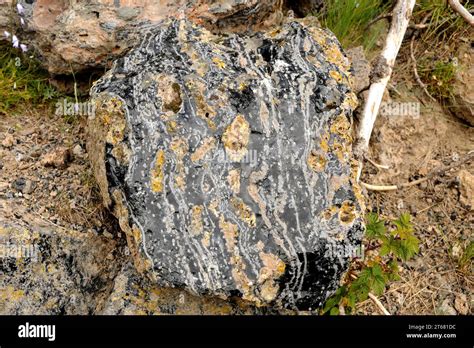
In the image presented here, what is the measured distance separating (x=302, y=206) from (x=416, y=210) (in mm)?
1262

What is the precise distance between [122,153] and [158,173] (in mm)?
206

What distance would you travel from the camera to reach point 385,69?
4.03m

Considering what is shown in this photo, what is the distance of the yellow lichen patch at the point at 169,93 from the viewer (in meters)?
3.10

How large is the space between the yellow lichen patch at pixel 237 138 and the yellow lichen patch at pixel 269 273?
49cm

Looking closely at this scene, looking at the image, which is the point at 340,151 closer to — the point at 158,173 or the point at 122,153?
the point at 158,173

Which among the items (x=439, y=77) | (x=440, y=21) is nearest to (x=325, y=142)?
(x=439, y=77)

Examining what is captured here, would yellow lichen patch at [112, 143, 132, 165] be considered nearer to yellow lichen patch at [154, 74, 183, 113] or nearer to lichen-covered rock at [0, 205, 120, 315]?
yellow lichen patch at [154, 74, 183, 113]

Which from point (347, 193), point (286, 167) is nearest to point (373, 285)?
point (347, 193)

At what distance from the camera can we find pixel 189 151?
3033mm

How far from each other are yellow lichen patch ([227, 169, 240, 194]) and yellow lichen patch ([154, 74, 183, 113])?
41 cm

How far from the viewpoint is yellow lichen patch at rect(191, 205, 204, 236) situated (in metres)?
2.94

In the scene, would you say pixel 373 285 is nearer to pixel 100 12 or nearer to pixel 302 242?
pixel 302 242

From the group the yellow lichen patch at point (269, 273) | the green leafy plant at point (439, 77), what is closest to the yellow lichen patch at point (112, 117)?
the yellow lichen patch at point (269, 273)

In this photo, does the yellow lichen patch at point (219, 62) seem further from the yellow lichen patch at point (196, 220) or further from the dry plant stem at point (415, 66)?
the dry plant stem at point (415, 66)
